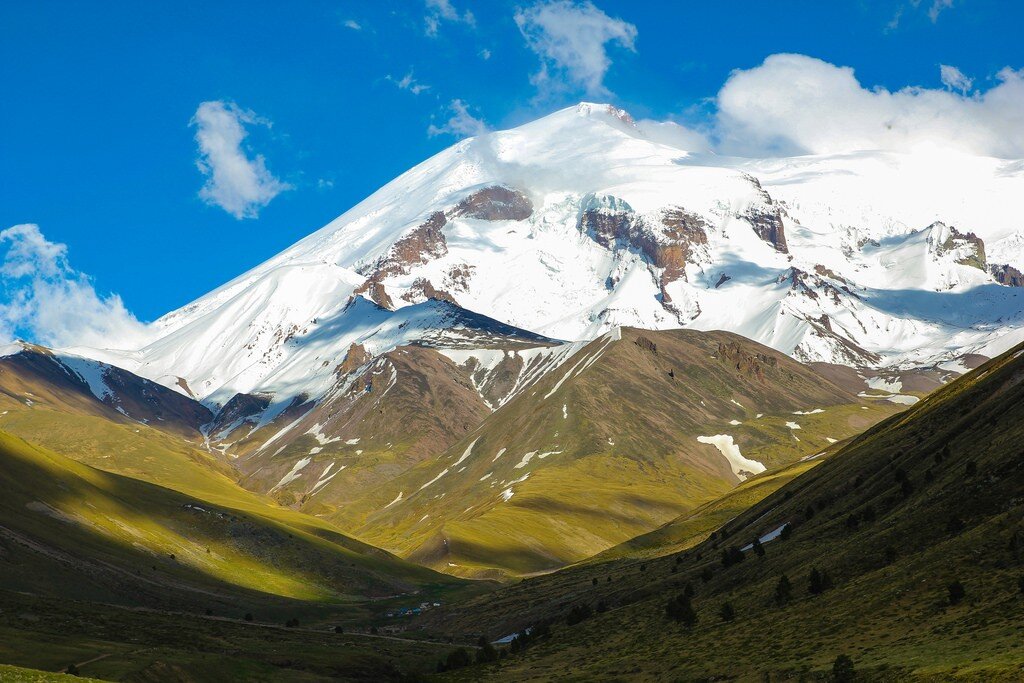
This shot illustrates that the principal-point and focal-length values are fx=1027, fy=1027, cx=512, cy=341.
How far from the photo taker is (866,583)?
56531 mm

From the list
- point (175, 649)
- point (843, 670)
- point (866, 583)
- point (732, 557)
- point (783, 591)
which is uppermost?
point (175, 649)

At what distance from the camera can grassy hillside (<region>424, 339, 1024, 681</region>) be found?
149ft

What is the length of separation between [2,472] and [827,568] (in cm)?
9829

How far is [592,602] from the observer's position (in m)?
97.2

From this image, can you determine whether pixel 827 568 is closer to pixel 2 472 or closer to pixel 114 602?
pixel 114 602

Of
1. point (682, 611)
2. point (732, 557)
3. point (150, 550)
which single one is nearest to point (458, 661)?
point (682, 611)

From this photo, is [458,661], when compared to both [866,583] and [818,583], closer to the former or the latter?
[818,583]

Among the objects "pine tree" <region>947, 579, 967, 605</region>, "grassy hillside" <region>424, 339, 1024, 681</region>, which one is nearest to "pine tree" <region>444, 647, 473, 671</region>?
"grassy hillside" <region>424, 339, 1024, 681</region>

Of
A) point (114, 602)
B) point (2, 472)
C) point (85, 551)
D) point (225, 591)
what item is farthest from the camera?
point (225, 591)

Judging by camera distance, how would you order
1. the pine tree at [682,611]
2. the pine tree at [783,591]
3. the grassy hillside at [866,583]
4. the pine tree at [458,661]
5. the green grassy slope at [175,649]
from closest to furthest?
the grassy hillside at [866,583] < the green grassy slope at [175,649] < the pine tree at [783,591] < the pine tree at [682,611] < the pine tree at [458,661]

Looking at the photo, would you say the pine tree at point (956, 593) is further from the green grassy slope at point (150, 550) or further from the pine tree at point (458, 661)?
the green grassy slope at point (150, 550)

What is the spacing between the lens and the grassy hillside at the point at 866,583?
149ft

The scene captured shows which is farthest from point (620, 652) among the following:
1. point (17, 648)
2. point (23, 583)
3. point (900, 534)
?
point (23, 583)

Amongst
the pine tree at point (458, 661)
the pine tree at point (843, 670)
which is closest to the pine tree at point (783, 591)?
the pine tree at point (843, 670)
